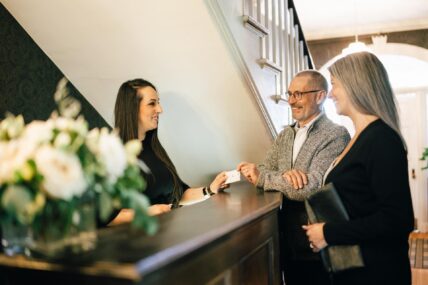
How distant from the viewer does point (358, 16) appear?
6.14 metres

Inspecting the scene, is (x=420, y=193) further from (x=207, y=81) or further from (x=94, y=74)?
(x=94, y=74)

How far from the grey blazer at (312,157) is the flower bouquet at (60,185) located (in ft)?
3.73

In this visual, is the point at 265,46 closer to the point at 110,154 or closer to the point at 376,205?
the point at 376,205

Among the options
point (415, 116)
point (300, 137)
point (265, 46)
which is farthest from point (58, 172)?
point (415, 116)

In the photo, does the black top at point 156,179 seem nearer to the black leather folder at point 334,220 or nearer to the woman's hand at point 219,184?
the woman's hand at point 219,184

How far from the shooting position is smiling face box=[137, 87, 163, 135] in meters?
2.14

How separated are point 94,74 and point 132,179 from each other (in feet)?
5.90

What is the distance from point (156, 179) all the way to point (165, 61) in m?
0.73

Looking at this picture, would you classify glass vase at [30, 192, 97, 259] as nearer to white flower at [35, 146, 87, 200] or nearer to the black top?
white flower at [35, 146, 87, 200]

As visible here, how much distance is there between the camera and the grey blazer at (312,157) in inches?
74.3

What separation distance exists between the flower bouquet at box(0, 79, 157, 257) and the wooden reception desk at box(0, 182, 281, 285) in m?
0.04

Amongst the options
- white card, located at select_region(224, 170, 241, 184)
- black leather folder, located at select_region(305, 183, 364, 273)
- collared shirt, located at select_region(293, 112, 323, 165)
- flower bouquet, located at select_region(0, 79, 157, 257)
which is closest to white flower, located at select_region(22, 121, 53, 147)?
flower bouquet, located at select_region(0, 79, 157, 257)

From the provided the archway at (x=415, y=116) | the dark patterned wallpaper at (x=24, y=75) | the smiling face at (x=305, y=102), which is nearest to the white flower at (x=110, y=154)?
the smiling face at (x=305, y=102)

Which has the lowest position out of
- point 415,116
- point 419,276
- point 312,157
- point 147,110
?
point 415,116
